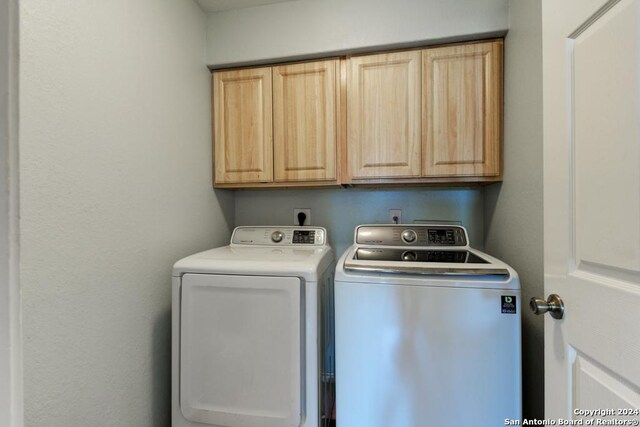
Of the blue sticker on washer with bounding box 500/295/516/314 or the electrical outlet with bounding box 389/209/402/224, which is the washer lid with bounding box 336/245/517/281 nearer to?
the blue sticker on washer with bounding box 500/295/516/314

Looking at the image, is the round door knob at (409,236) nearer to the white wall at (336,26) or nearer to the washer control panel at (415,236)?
the washer control panel at (415,236)

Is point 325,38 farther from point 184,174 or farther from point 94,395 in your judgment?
point 94,395

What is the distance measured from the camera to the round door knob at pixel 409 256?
126 cm

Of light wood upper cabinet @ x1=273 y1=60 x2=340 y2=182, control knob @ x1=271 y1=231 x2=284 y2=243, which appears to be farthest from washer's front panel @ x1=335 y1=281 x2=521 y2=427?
light wood upper cabinet @ x1=273 y1=60 x2=340 y2=182

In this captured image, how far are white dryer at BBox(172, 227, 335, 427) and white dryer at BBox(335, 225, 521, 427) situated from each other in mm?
128

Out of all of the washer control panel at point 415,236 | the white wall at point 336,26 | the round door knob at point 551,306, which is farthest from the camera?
the washer control panel at point 415,236

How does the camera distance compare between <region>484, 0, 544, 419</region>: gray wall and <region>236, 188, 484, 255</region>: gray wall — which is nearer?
<region>484, 0, 544, 419</region>: gray wall

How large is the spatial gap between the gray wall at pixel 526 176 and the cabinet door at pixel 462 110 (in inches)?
2.3

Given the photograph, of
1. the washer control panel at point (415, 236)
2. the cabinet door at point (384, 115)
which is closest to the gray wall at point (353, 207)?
the washer control panel at point (415, 236)

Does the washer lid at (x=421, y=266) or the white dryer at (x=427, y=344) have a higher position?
the washer lid at (x=421, y=266)

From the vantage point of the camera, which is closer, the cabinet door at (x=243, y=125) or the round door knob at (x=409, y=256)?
the round door knob at (x=409, y=256)

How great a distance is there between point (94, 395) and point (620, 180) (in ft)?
5.30

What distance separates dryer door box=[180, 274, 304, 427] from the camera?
1.10 meters

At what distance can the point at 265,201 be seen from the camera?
6.54ft
